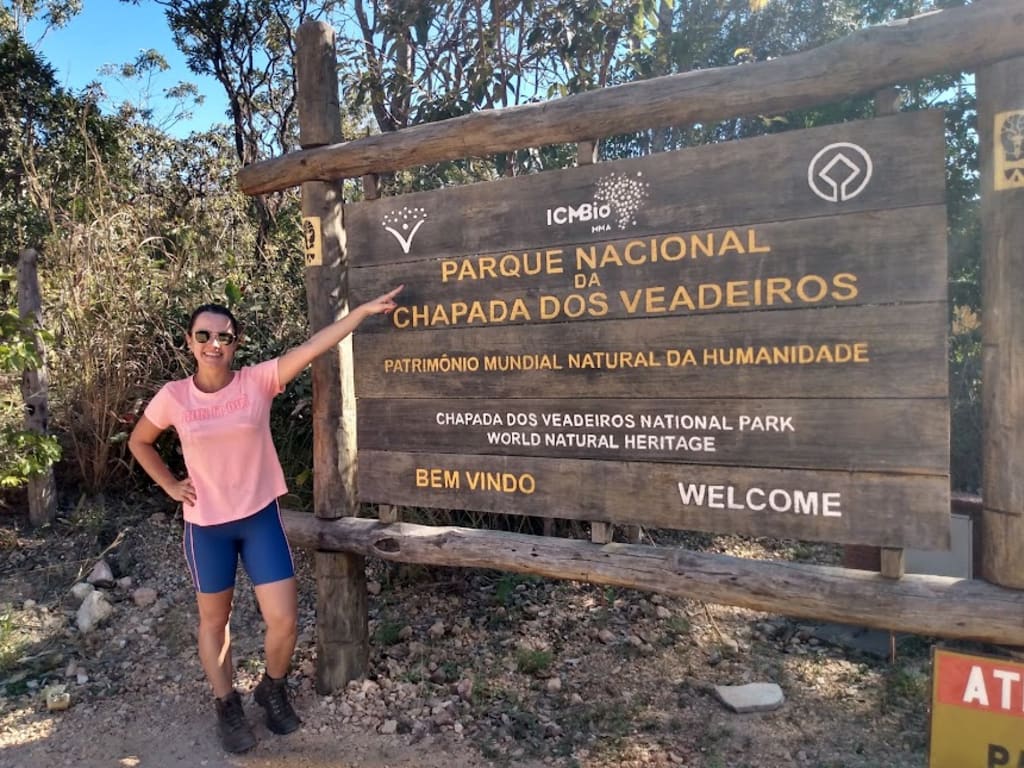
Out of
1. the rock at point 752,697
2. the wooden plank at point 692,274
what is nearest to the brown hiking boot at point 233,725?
the wooden plank at point 692,274

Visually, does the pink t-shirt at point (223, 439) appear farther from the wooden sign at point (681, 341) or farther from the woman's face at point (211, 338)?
the wooden sign at point (681, 341)

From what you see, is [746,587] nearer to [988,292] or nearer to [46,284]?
[988,292]

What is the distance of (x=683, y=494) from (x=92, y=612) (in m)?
3.71

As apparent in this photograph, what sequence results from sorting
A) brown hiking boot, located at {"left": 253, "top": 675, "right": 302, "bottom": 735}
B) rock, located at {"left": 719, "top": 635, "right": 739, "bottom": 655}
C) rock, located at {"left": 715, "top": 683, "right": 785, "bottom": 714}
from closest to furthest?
brown hiking boot, located at {"left": 253, "top": 675, "right": 302, "bottom": 735} → rock, located at {"left": 715, "top": 683, "right": 785, "bottom": 714} → rock, located at {"left": 719, "top": 635, "right": 739, "bottom": 655}

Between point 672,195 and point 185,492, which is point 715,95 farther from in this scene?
point 185,492

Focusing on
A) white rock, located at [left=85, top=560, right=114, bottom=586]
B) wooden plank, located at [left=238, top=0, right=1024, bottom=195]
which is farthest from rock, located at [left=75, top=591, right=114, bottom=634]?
wooden plank, located at [left=238, top=0, right=1024, bottom=195]

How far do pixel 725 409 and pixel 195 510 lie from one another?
89.8 inches

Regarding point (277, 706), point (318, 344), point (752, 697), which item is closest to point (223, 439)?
point (318, 344)

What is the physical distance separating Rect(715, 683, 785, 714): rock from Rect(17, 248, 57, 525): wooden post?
4687 millimetres

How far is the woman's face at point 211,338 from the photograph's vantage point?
3248 millimetres

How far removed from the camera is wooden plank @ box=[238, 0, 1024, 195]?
2461mm

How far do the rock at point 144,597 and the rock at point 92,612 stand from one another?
5.9 inches

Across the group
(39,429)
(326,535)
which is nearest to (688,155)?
(326,535)

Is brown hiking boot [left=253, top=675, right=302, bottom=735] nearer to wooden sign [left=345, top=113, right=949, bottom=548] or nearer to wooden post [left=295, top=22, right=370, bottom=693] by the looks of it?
wooden post [left=295, top=22, right=370, bottom=693]
